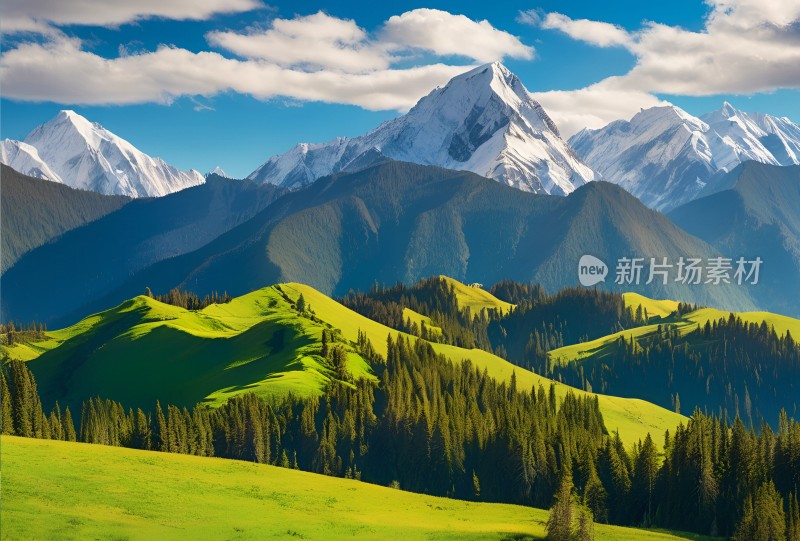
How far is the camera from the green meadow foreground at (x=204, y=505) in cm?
9835

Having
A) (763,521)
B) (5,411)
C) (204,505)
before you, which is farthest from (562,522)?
(5,411)

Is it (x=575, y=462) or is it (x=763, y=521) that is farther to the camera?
(x=575, y=462)

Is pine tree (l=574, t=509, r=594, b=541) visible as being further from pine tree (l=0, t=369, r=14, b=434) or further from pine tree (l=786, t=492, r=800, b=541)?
pine tree (l=0, t=369, r=14, b=434)

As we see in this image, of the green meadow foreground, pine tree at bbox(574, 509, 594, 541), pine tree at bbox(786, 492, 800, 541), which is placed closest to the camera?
the green meadow foreground

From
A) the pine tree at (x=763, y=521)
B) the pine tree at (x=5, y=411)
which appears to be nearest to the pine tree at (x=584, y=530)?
the pine tree at (x=763, y=521)

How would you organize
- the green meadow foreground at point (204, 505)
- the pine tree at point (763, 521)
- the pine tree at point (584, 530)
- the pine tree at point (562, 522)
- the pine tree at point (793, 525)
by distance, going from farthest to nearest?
the pine tree at point (763, 521) → the pine tree at point (793, 525) → the pine tree at point (562, 522) → the pine tree at point (584, 530) → the green meadow foreground at point (204, 505)

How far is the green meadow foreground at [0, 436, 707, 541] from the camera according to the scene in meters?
98.4

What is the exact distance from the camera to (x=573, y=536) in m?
116

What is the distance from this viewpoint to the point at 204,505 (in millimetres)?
112750

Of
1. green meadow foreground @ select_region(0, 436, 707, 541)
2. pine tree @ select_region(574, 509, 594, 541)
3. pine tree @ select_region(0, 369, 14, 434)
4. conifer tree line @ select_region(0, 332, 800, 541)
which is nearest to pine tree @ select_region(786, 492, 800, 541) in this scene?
conifer tree line @ select_region(0, 332, 800, 541)

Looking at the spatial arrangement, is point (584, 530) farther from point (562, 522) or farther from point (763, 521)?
point (763, 521)

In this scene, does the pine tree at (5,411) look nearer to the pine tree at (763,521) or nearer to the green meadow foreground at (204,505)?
the green meadow foreground at (204,505)

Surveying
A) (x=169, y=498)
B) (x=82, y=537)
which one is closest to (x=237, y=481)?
(x=169, y=498)

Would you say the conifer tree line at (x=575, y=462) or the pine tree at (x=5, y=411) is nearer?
the conifer tree line at (x=575, y=462)
